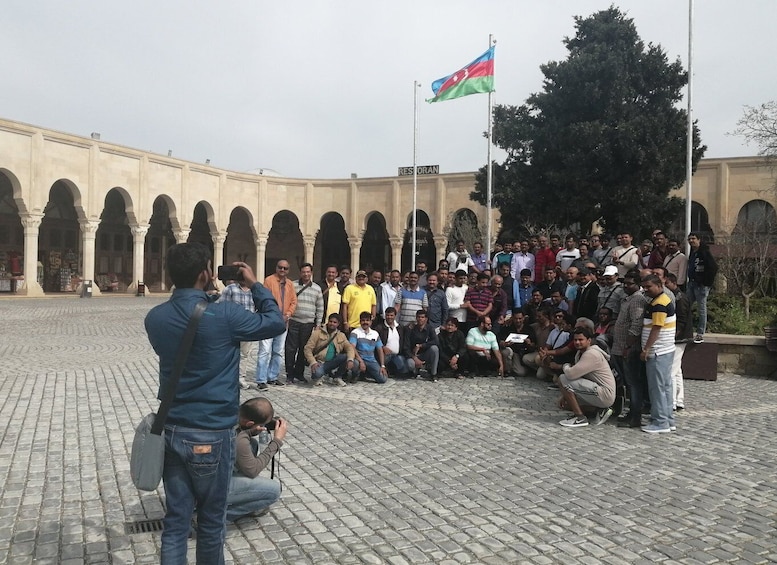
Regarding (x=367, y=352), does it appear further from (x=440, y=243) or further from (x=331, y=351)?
(x=440, y=243)

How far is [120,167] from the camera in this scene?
29.2 meters

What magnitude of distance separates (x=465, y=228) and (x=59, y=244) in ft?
69.2

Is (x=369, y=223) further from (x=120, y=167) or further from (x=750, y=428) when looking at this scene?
(x=750, y=428)

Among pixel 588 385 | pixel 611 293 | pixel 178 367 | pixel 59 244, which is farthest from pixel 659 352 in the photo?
pixel 59 244

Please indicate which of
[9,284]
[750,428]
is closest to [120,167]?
[9,284]

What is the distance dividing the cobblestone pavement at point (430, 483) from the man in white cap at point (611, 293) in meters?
1.56

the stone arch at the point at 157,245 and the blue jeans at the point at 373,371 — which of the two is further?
the stone arch at the point at 157,245

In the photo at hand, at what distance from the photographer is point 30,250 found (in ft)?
86.7

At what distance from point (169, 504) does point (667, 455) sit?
4837 mm

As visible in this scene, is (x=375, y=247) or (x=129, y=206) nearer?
(x=129, y=206)

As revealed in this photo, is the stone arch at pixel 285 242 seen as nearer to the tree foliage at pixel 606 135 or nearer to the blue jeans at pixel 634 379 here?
the tree foliage at pixel 606 135

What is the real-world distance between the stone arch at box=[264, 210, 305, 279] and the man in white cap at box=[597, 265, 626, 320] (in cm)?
3276

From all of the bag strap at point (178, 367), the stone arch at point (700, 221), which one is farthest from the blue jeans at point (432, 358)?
the stone arch at point (700, 221)

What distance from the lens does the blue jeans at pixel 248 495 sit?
3.95 m
